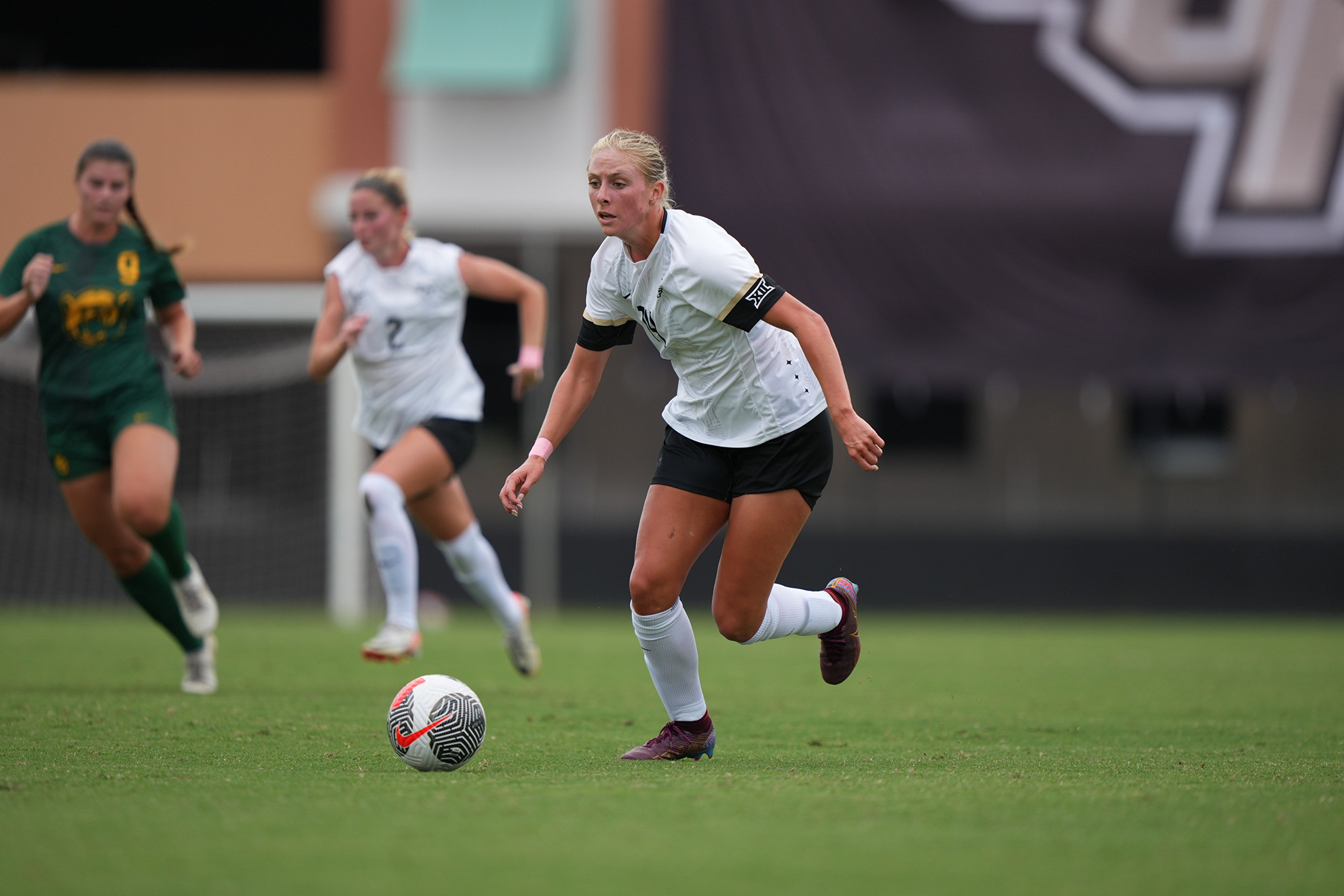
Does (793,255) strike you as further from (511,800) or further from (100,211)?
(511,800)

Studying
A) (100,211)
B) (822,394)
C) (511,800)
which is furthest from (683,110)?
(511,800)

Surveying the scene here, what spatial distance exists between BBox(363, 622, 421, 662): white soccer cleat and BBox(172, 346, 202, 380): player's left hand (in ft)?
4.31

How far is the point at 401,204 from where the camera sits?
257 inches

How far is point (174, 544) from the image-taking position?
6.06 m

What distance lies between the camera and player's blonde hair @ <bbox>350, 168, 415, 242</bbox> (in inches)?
252

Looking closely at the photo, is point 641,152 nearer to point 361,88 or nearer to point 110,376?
point 110,376

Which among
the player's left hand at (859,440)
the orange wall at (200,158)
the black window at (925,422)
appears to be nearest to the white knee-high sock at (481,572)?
the player's left hand at (859,440)

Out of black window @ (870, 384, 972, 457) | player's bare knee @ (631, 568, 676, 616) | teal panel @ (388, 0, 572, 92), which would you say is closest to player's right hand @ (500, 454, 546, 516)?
player's bare knee @ (631, 568, 676, 616)

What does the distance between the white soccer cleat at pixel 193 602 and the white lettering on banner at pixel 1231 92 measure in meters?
9.63

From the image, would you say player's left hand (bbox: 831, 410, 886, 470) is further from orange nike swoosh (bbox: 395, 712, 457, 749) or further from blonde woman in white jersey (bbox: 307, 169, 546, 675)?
blonde woman in white jersey (bbox: 307, 169, 546, 675)

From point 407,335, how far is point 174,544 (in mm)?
1375

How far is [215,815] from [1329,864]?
2.35 metres

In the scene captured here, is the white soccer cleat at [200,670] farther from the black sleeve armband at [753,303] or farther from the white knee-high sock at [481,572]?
the black sleeve armband at [753,303]

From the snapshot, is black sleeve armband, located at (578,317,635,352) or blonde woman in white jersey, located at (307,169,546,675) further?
blonde woman in white jersey, located at (307,169,546,675)
